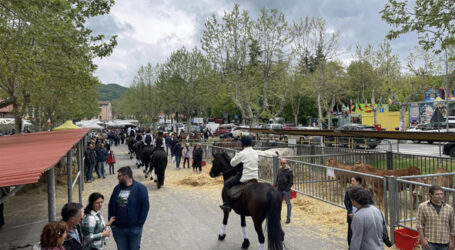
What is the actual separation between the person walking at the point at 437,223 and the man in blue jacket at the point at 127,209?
12.9 feet

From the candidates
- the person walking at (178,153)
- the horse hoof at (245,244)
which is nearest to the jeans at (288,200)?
the horse hoof at (245,244)

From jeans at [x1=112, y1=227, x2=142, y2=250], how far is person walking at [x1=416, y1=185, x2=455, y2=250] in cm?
402

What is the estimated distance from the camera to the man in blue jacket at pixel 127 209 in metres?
4.50

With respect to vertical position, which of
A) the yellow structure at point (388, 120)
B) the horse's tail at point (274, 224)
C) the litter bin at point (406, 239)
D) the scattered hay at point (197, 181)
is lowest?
the scattered hay at point (197, 181)

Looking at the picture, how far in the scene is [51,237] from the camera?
3033 mm

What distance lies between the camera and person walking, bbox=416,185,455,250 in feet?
13.6

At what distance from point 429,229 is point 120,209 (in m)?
4.32

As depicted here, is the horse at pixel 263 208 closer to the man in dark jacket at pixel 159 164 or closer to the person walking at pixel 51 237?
the person walking at pixel 51 237

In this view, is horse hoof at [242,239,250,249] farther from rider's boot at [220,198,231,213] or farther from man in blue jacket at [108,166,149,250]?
man in blue jacket at [108,166,149,250]

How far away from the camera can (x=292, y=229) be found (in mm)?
7352

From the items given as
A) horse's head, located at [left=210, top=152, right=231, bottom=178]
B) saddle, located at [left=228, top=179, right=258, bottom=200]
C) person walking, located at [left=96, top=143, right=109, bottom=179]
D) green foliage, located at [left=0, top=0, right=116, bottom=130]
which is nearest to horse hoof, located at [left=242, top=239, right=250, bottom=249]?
saddle, located at [left=228, top=179, right=258, bottom=200]

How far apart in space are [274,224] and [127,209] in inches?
96.5

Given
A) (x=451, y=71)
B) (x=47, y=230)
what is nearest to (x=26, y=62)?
(x=47, y=230)

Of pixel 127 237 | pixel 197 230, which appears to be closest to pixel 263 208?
pixel 127 237
